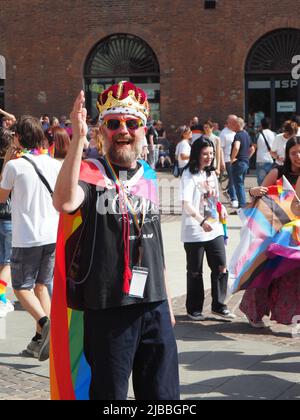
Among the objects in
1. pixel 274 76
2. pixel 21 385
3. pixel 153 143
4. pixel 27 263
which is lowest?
pixel 21 385

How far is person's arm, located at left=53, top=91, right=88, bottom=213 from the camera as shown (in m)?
3.32

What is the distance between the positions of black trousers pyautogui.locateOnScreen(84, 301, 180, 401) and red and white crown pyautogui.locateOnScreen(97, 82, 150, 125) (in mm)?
996

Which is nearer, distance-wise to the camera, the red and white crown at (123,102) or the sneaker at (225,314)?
the red and white crown at (123,102)

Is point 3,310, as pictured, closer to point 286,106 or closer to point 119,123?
point 119,123

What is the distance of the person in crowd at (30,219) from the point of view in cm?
597

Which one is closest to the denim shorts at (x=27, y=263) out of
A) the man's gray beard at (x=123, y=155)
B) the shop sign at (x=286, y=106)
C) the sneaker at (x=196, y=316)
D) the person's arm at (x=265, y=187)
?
the sneaker at (x=196, y=316)

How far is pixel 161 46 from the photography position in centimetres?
2433

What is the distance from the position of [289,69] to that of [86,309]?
21.4 meters

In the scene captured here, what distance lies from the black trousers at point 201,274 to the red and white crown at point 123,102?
352 centimetres

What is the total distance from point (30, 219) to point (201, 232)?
1.93 meters

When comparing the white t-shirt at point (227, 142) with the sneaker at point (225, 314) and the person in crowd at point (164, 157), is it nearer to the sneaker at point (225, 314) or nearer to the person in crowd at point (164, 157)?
the person in crowd at point (164, 157)

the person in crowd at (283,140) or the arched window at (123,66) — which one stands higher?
the arched window at (123,66)

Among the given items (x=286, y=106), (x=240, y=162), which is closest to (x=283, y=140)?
(x=240, y=162)
